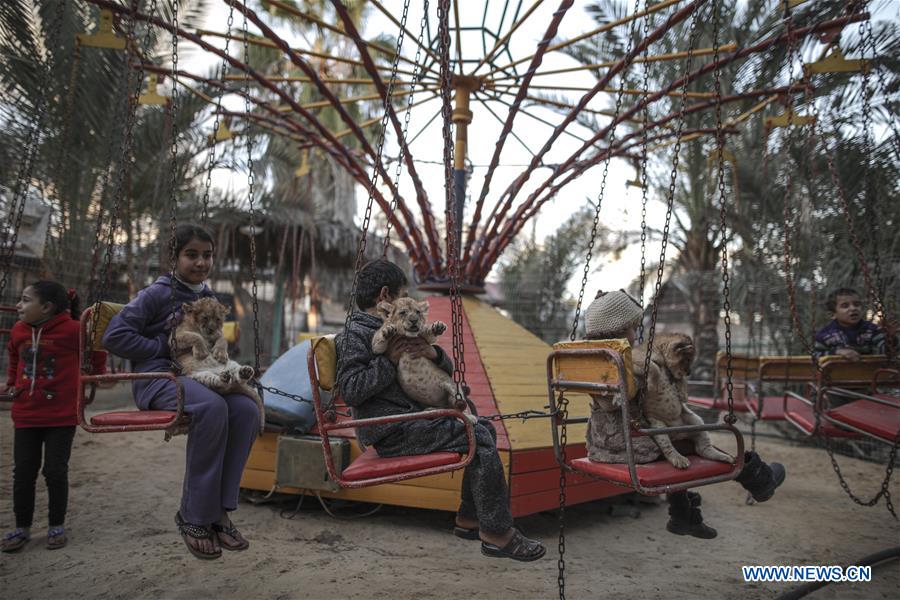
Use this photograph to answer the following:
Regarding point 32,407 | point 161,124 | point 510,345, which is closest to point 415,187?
point 510,345

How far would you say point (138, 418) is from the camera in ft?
8.87

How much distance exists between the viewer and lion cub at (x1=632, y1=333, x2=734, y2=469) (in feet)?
9.64

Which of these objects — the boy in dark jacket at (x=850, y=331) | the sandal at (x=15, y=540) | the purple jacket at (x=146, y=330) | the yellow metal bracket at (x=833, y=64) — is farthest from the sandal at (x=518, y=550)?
the yellow metal bracket at (x=833, y=64)

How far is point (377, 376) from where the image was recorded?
9.18 feet

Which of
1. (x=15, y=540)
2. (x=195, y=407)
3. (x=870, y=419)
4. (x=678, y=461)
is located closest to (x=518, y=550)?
(x=678, y=461)

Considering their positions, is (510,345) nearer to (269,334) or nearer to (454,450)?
(454,450)

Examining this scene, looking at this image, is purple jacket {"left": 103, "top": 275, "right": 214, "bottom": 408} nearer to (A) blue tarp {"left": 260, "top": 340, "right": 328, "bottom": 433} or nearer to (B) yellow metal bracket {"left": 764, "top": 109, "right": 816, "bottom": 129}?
(A) blue tarp {"left": 260, "top": 340, "right": 328, "bottom": 433}

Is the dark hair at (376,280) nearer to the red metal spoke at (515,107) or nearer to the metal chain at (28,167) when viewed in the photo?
the metal chain at (28,167)

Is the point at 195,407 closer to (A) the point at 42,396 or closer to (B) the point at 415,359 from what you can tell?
(B) the point at 415,359

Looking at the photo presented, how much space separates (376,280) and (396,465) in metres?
0.97

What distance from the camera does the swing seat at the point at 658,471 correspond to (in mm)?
→ 2570

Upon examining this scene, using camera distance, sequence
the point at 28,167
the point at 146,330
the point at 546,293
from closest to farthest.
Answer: the point at 146,330, the point at 28,167, the point at 546,293

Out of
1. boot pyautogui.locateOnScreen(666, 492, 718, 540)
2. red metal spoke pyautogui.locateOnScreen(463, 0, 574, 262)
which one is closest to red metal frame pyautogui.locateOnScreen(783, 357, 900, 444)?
boot pyautogui.locateOnScreen(666, 492, 718, 540)

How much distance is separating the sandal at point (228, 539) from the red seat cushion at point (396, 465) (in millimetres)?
711
